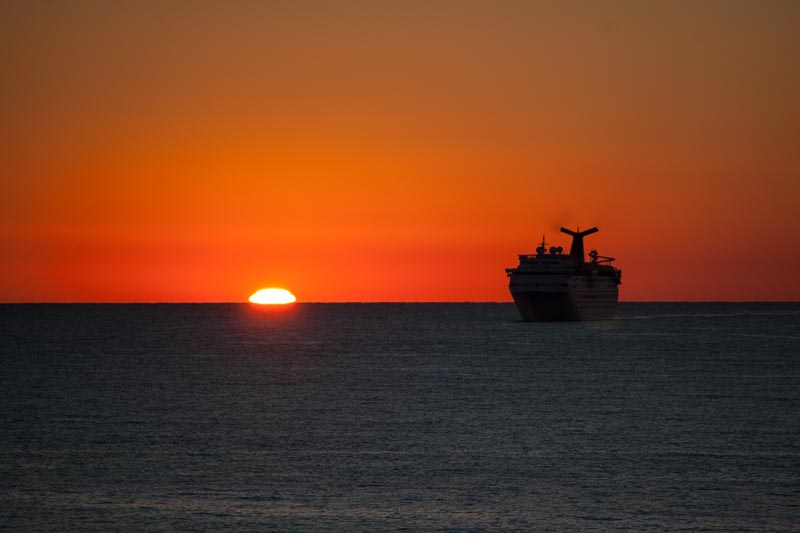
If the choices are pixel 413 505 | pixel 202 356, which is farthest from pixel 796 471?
pixel 202 356

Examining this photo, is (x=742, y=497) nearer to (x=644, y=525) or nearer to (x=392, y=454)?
(x=644, y=525)

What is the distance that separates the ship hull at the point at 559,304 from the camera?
539ft

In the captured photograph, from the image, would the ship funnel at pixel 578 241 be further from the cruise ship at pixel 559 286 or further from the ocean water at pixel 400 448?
the ocean water at pixel 400 448

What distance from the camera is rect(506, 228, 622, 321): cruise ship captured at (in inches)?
6348

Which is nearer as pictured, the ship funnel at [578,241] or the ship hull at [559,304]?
the ship hull at [559,304]

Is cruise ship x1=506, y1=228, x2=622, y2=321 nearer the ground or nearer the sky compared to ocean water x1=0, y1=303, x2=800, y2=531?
nearer the sky

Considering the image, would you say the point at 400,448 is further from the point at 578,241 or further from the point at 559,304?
the point at 578,241

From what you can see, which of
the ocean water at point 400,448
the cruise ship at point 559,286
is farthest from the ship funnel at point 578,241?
the ocean water at point 400,448

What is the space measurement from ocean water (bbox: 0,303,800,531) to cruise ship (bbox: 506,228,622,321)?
7880cm

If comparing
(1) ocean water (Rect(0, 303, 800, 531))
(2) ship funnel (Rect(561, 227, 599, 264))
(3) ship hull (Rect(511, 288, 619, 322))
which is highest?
(2) ship funnel (Rect(561, 227, 599, 264))

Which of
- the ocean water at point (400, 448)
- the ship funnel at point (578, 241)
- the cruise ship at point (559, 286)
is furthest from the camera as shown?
the ship funnel at point (578, 241)

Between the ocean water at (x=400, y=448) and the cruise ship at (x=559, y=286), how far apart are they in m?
78.8

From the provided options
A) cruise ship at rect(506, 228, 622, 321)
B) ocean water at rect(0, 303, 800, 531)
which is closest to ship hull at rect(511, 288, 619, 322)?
cruise ship at rect(506, 228, 622, 321)

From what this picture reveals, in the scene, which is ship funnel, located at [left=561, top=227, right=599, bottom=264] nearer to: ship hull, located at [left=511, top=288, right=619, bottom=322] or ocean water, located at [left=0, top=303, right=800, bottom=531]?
ship hull, located at [left=511, top=288, right=619, bottom=322]
